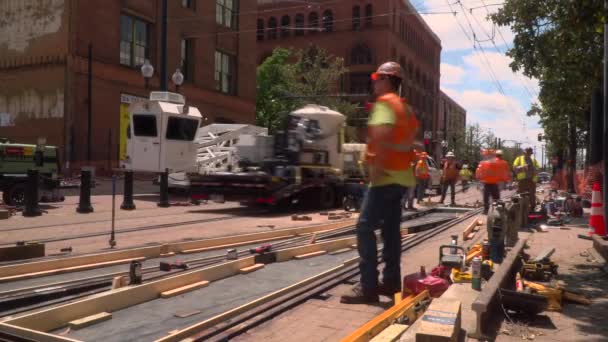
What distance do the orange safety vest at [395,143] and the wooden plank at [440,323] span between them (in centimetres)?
136

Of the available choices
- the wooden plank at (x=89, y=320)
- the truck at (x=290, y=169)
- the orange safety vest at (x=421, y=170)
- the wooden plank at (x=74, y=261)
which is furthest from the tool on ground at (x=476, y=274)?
the orange safety vest at (x=421, y=170)

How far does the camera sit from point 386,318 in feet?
13.6

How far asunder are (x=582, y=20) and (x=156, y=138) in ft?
45.7

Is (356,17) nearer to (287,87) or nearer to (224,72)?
(287,87)

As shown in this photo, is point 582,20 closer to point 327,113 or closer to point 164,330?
point 164,330

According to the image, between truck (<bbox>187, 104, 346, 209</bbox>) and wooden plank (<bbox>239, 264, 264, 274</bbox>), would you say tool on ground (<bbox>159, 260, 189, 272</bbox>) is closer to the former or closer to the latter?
wooden plank (<bbox>239, 264, 264, 274</bbox>)

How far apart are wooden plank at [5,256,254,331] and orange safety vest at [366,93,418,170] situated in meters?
2.24

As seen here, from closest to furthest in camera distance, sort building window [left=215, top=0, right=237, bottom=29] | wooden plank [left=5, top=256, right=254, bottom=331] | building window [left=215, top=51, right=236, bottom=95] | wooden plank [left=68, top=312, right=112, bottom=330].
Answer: wooden plank [left=5, top=256, right=254, bottom=331]
wooden plank [left=68, top=312, right=112, bottom=330]
building window [left=215, top=0, right=237, bottom=29]
building window [left=215, top=51, right=236, bottom=95]

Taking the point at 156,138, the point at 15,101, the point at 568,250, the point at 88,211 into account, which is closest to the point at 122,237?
the point at 88,211

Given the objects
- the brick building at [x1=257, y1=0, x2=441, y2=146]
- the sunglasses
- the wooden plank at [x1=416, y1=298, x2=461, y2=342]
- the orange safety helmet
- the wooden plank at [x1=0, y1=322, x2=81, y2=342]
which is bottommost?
the wooden plank at [x1=0, y1=322, x2=81, y2=342]

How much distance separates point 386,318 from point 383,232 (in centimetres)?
125

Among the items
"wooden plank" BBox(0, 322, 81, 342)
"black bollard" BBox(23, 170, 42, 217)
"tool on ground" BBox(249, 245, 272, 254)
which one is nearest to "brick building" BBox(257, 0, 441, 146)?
"black bollard" BBox(23, 170, 42, 217)

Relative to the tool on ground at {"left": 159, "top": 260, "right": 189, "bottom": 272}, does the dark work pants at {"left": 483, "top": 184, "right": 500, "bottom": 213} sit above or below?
above

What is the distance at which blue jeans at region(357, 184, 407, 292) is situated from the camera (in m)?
5.03
